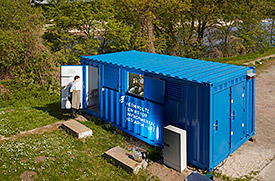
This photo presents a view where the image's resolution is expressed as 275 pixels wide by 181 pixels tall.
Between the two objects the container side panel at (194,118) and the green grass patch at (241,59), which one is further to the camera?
the green grass patch at (241,59)

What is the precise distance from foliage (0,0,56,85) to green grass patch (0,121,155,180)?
6.59 metres

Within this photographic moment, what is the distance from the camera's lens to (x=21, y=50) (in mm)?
14414

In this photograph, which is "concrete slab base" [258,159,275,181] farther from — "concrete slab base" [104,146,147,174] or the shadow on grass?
the shadow on grass

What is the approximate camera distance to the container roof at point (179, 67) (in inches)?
287

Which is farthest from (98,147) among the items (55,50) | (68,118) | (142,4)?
(142,4)

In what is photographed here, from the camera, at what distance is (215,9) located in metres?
23.7

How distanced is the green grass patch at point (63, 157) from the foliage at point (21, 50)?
6593 millimetres

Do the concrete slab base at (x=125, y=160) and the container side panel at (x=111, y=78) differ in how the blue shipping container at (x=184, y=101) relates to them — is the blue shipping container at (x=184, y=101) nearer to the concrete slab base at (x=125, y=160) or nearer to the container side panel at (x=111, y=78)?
the container side panel at (x=111, y=78)

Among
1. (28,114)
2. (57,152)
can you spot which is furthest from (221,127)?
(28,114)

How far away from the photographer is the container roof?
23.9ft

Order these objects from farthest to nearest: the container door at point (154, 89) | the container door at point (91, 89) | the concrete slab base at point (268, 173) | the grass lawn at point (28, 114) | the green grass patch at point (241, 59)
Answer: the green grass patch at point (241, 59)
the container door at point (91, 89)
the grass lawn at point (28, 114)
the container door at point (154, 89)
the concrete slab base at point (268, 173)

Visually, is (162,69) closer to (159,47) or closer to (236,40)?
(159,47)

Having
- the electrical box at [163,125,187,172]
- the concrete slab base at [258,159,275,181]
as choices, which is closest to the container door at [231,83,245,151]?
the concrete slab base at [258,159,275,181]

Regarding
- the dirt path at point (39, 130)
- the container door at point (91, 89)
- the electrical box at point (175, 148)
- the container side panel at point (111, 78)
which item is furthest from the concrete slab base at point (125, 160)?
the container door at point (91, 89)
